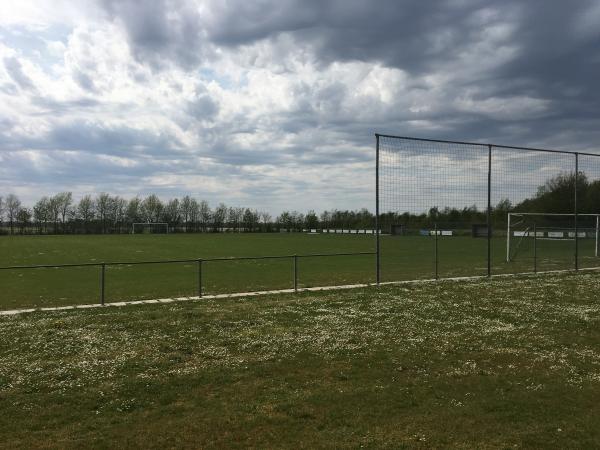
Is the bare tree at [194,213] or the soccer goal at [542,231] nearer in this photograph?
the soccer goal at [542,231]

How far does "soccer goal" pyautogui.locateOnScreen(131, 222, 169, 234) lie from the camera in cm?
14426

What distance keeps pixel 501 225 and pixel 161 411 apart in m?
28.4

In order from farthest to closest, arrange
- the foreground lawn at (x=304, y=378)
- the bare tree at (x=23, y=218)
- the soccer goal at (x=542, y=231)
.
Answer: the bare tree at (x=23, y=218)
the soccer goal at (x=542, y=231)
the foreground lawn at (x=304, y=378)

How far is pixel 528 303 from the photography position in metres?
12.6

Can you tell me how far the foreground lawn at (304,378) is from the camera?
199 inches

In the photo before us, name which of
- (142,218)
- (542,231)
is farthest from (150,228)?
(542,231)

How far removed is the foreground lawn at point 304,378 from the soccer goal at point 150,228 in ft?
451

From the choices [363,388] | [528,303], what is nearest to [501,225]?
[528,303]

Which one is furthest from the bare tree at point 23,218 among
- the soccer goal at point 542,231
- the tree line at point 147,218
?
the soccer goal at point 542,231

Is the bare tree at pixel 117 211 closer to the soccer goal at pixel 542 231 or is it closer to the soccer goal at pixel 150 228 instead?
the soccer goal at pixel 150 228

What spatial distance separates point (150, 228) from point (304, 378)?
480ft

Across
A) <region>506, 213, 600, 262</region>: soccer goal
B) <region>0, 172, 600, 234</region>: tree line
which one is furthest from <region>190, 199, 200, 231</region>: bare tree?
<region>506, 213, 600, 262</region>: soccer goal

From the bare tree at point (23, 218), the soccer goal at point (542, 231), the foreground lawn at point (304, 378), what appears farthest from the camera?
the bare tree at point (23, 218)

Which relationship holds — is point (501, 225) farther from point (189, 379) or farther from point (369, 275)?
point (189, 379)
